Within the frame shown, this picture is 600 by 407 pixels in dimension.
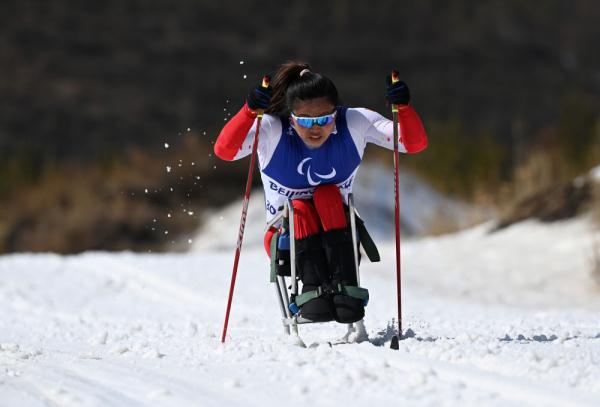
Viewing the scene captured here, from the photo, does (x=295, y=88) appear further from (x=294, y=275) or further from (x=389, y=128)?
(x=294, y=275)

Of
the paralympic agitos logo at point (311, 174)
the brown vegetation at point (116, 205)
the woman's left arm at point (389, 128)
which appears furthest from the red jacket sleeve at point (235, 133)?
the brown vegetation at point (116, 205)

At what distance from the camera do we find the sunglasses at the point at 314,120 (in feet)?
14.9

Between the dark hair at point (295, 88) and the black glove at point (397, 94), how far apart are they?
27 centimetres

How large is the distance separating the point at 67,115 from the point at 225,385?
29.2m

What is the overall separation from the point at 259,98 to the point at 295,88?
8.2 inches

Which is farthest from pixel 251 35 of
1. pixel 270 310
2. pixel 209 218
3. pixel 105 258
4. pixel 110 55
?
pixel 270 310

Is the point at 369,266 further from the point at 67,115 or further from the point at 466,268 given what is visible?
the point at 67,115

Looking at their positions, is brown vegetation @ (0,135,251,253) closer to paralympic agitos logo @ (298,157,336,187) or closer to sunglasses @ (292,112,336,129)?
paralympic agitos logo @ (298,157,336,187)

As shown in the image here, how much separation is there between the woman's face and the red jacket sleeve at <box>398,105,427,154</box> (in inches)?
13.7

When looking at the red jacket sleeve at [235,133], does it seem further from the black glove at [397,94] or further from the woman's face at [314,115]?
the black glove at [397,94]

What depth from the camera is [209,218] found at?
16.8 metres

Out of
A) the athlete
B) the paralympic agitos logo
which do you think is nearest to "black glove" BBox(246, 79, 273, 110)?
the athlete

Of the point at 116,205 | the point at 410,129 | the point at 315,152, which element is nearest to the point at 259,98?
the point at 315,152

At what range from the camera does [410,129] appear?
4652mm
